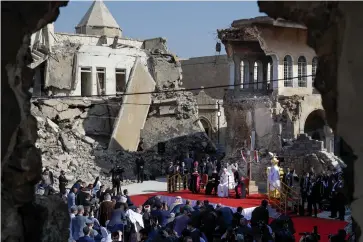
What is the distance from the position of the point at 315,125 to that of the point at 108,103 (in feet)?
38.5

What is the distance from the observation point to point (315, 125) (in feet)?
100

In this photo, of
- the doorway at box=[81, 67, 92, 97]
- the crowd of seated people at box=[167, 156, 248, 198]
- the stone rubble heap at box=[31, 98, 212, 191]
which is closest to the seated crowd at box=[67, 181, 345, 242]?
the crowd of seated people at box=[167, 156, 248, 198]

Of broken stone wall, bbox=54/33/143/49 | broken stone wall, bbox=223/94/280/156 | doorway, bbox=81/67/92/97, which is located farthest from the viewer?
broken stone wall, bbox=54/33/143/49

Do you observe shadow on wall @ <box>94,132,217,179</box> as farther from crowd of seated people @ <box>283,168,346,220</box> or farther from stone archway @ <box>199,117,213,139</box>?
crowd of seated people @ <box>283,168,346,220</box>

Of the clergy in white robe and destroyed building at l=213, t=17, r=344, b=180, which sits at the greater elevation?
destroyed building at l=213, t=17, r=344, b=180

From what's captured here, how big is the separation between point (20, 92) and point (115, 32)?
38.5 m

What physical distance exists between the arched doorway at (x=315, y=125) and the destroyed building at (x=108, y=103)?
6010 millimetres

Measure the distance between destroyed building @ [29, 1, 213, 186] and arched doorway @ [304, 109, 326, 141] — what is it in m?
6.01

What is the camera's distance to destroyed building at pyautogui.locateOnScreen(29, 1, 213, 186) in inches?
1198

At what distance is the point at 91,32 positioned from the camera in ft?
144

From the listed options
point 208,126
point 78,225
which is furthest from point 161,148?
point 78,225

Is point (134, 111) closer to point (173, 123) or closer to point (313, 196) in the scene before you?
point (173, 123)

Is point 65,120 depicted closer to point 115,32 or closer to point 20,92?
point 115,32

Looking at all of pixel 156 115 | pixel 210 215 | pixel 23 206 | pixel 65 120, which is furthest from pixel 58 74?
A: pixel 23 206
